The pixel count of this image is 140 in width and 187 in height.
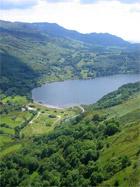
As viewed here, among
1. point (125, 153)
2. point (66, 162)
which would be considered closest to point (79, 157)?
point (66, 162)

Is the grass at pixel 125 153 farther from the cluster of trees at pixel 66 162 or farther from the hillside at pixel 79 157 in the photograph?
the cluster of trees at pixel 66 162

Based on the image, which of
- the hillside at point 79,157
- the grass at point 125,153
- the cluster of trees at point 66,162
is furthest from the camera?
the cluster of trees at point 66,162

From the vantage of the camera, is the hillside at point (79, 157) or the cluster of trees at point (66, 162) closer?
the hillside at point (79, 157)

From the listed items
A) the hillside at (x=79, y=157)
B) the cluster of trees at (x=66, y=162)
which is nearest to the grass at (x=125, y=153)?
the hillside at (x=79, y=157)

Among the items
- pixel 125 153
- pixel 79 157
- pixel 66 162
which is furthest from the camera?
pixel 66 162

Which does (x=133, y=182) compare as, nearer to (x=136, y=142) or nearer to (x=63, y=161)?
(x=136, y=142)

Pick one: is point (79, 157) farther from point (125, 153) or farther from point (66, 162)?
point (125, 153)

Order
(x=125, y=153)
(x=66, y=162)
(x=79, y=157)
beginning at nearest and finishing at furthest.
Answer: (x=125, y=153), (x=79, y=157), (x=66, y=162)

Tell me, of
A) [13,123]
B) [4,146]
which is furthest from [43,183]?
[13,123]

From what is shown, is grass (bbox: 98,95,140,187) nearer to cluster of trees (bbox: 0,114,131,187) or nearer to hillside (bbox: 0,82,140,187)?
hillside (bbox: 0,82,140,187)

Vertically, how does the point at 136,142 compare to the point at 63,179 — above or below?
above

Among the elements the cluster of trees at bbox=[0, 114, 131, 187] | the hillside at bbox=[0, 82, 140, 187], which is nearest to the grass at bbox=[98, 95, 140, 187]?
the hillside at bbox=[0, 82, 140, 187]
